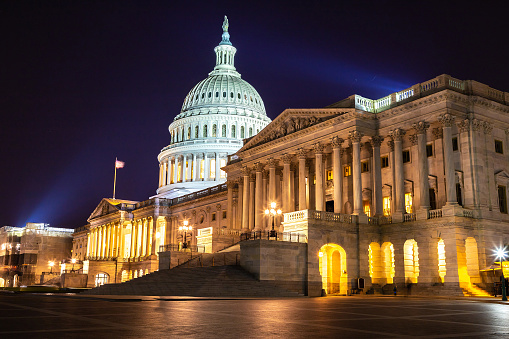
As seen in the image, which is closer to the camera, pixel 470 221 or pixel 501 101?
pixel 470 221

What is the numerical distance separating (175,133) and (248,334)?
5091 inches

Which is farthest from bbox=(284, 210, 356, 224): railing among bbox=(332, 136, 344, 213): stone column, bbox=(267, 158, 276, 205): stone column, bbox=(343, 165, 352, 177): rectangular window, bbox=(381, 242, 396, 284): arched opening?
bbox=(267, 158, 276, 205): stone column

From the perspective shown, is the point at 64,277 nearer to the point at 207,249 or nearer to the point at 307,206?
the point at 207,249

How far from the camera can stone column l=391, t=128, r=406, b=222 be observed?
4941 centimetres

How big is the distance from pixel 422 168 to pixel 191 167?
8824 centimetres

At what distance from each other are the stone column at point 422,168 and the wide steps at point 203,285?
1422 cm

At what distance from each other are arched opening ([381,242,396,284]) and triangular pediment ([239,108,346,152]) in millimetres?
14070

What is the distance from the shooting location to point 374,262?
50.5 metres

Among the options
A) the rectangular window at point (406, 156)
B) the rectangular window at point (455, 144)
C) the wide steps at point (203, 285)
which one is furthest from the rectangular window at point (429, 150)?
the wide steps at point (203, 285)

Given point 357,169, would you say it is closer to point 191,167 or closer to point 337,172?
point 337,172

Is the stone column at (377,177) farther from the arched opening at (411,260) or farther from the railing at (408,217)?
the arched opening at (411,260)

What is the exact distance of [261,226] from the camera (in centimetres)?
6525

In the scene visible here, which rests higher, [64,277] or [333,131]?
[333,131]

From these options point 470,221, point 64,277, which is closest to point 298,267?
point 470,221
